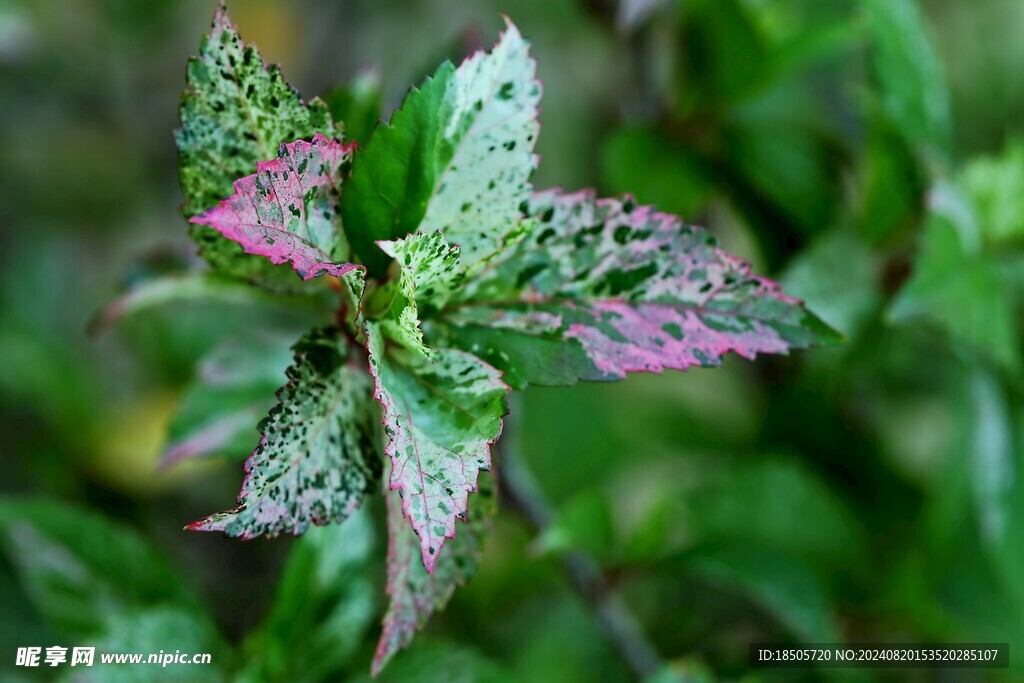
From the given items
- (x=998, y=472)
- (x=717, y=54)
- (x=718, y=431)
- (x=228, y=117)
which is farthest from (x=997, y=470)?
(x=228, y=117)

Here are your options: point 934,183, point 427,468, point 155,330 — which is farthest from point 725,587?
point 155,330

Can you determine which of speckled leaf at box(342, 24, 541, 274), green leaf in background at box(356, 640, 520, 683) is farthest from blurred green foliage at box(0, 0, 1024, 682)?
speckled leaf at box(342, 24, 541, 274)

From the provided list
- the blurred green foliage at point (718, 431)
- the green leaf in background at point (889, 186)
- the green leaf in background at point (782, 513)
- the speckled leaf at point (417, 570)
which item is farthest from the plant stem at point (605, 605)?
the green leaf in background at point (889, 186)

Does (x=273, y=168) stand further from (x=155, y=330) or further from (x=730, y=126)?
(x=155, y=330)

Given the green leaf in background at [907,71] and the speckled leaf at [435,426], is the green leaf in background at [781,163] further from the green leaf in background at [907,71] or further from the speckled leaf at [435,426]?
the speckled leaf at [435,426]

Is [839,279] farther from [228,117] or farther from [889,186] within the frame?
[228,117]

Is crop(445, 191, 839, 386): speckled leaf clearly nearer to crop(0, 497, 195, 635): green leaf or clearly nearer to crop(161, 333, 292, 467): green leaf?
crop(161, 333, 292, 467): green leaf
